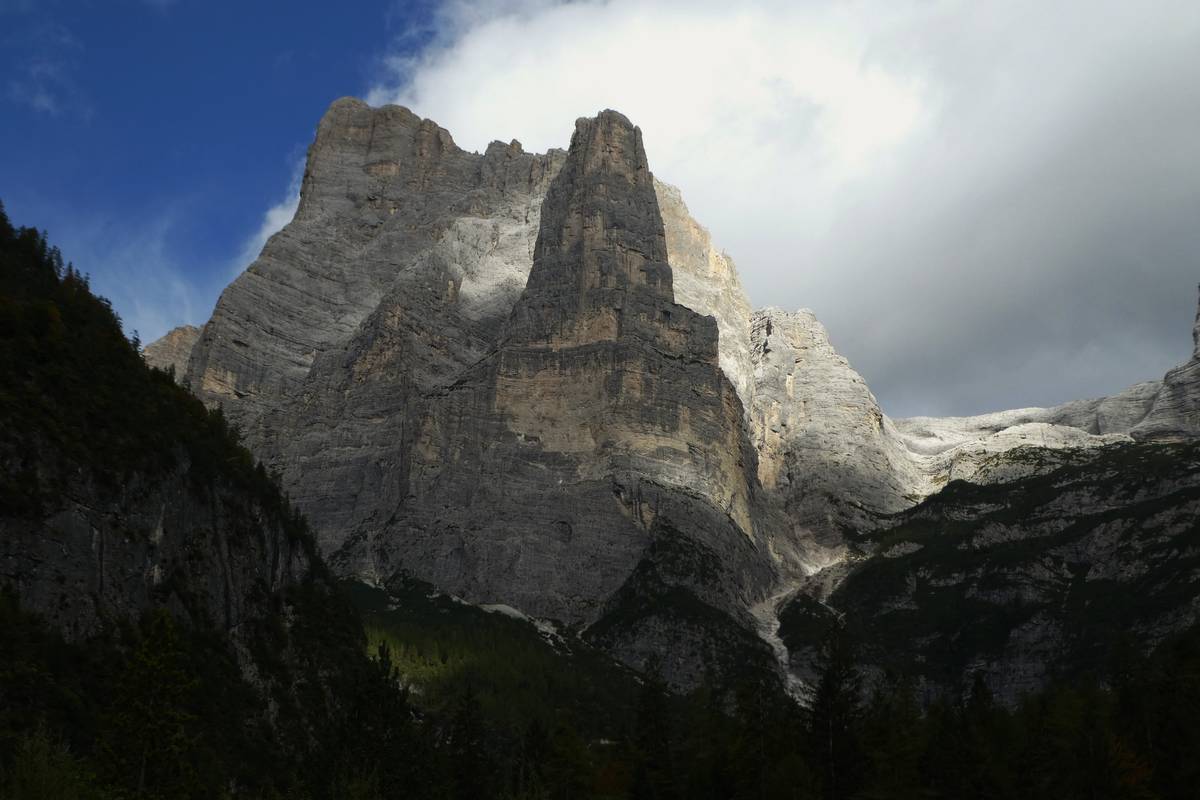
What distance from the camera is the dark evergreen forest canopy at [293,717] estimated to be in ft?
259

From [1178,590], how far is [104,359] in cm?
13846

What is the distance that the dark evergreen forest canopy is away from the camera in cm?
7906

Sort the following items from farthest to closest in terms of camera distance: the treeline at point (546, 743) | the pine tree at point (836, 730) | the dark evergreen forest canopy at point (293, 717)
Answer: the pine tree at point (836, 730) < the dark evergreen forest canopy at point (293, 717) < the treeline at point (546, 743)

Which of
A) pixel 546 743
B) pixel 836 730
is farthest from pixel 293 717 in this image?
pixel 836 730

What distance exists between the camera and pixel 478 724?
11200 cm

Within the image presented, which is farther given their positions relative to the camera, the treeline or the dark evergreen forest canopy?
the dark evergreen forest canopy

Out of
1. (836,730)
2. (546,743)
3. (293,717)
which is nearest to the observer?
(836,730)

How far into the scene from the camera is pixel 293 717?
11369 centimetres

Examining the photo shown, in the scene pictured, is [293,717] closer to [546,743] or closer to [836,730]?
[546,743]

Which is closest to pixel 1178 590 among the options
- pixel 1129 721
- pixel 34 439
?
pixel 1129 721

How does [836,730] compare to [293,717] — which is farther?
[293,717]

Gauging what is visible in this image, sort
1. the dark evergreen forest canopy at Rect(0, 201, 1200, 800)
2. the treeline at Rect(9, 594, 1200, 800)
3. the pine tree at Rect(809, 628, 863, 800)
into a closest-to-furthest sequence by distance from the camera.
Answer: the treeline at Rect(9, 594, 1200, 800) → the dark evergreen forest canopy at Rect(0, 201, 1200, 800) → the pine tree at Rect(809, 628, 863, 800)

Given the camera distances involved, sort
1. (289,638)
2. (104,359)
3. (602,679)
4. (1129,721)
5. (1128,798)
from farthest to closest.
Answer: (602,679), (289,638), (104,359), (1129,721), (1128,798)

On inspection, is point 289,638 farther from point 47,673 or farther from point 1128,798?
point 1128,798
